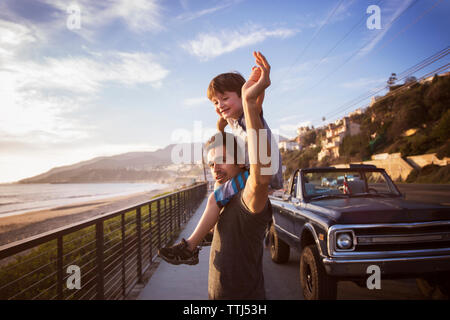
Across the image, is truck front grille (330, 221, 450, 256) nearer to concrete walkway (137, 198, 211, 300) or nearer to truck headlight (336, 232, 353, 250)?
truck headlight (336, 232, 353, 250)

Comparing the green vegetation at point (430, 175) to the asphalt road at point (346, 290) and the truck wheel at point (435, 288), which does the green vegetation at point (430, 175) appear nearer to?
the asphalt road at point (346, 290)

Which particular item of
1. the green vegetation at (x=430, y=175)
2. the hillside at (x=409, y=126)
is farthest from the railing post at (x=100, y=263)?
the hillside at (x=409, y=126)

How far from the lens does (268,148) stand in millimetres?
940

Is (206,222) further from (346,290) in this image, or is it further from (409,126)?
(409,126)

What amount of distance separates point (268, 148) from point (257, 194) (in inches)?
6.4

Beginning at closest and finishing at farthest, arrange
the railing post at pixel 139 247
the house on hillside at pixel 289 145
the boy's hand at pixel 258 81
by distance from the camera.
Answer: the boy's hand at pixel 258 81
the railing post at pixel 139 247
the house on hillside at pixel 289 145

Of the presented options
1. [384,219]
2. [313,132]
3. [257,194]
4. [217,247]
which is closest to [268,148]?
[257,194]

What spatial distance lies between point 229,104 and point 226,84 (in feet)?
0.29

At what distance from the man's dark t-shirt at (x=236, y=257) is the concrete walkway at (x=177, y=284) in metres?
3.43

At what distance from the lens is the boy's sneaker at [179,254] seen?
1447mm

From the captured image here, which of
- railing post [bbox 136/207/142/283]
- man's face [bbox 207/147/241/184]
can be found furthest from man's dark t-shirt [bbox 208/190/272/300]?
railing post [bbox 136/207/142/283]

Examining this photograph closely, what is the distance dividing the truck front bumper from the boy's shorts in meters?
2.65

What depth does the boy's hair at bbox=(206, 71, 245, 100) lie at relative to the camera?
1294mm
